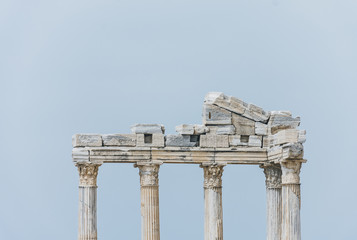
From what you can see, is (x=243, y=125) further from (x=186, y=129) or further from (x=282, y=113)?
(x=186, y=129)

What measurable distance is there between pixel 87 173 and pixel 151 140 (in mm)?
3538

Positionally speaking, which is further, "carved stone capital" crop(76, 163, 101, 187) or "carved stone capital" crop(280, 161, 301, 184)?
"carved stone capital" crop(76, 163, 101, 187)

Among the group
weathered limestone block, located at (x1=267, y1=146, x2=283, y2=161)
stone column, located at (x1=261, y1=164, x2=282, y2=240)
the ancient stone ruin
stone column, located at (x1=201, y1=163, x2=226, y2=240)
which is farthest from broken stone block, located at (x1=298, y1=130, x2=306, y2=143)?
stone column, located at (x1=201, y1=163, x2=226, y2=240)

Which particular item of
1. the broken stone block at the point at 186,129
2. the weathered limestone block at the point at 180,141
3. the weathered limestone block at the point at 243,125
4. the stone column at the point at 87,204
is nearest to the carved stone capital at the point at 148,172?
the weathered limestone block at the point at 180,141

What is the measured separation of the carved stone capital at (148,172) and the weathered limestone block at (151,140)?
91 cm

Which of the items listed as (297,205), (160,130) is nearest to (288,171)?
(297,205)

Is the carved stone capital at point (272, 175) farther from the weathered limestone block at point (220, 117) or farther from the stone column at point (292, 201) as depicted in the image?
the stone column at point (292, 201)

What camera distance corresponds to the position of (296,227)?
77938 mm

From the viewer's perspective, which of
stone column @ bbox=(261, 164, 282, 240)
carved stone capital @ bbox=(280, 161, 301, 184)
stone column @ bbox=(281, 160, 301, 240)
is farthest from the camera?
stone column @ bbox=(261, 164, 282, 240)

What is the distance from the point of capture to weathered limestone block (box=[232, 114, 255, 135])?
82.2 meters

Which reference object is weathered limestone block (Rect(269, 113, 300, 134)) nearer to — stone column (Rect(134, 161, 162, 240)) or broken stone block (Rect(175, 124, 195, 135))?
broken stone block (Rect(175, 124, 195, 135))

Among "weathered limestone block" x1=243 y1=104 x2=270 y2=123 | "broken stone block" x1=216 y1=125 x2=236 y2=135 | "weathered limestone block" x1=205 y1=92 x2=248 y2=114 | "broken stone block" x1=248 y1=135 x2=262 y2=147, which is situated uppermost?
"weathered limestone block" x1=205 y1=92 x2=248 y2=114

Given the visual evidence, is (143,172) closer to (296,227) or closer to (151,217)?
(151,217)

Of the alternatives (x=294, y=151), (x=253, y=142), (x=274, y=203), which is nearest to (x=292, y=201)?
(x=294, y=151)
